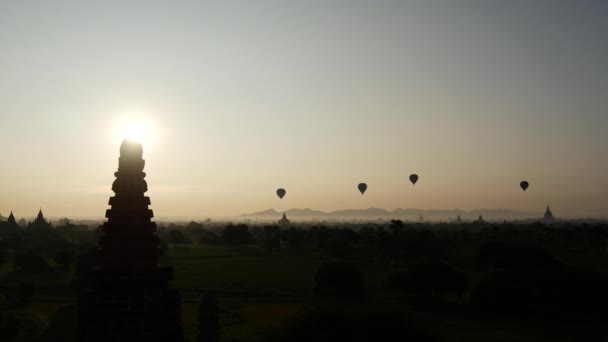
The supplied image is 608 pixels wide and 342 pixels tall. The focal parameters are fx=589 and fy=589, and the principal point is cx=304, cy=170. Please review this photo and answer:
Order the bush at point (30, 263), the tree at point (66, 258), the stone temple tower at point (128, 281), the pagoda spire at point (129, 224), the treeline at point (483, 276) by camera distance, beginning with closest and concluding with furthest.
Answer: the stone temple tower at point (128, 281) → the pagoda spire at point (129, 224) → the treeline at point (483, 276) → the bush at point (30, 263) → the tree at point (66, 258)

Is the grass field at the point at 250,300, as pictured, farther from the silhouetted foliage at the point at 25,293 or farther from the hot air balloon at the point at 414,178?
the hot air balloon at the point at 414,178

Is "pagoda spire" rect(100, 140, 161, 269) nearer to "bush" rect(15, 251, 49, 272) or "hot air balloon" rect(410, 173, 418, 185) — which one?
"bush" rect(15, 251, 49, 272)

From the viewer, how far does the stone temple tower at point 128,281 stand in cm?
1314

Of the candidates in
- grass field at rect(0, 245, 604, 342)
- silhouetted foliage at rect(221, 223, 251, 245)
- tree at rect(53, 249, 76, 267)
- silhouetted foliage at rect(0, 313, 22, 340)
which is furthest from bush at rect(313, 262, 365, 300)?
silhouetted foliage at rect(221, 223, 251, 245)

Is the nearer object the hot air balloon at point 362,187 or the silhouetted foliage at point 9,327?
the silhouetted foliage at point 9,327

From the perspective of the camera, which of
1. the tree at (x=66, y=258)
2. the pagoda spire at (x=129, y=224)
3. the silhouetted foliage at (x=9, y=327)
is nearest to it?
the pagoda spire at (x=129, y=224)

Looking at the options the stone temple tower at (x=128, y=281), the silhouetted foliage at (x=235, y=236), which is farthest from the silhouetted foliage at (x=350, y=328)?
the silhouetted foliage at (x=235, y=236)

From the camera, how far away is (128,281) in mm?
13234

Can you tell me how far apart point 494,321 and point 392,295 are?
708 inches

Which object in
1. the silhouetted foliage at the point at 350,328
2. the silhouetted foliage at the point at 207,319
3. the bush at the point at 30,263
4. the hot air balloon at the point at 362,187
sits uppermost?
the hot air balloon at the point at 362,187

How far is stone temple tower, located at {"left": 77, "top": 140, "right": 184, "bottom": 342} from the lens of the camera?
13.1 m

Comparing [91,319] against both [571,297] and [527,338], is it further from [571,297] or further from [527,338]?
[571,297]

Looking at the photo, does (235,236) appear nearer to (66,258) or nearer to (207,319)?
(66,258)

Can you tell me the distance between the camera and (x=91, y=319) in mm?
13266
